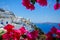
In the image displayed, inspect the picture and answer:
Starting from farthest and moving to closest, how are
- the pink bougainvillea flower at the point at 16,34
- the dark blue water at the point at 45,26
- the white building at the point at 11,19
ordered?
the white building at the point at 11,19, the dark blue water at the point at 45,26, the pink bougainvillea flower at the point at 16,34

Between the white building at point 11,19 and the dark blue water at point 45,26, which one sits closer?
the dark blue water at point 45,26

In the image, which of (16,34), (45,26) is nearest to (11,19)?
(45,26)

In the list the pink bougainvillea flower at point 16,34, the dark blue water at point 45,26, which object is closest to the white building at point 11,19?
the dark blue water at point 45,26

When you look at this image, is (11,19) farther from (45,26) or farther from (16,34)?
(16,34)

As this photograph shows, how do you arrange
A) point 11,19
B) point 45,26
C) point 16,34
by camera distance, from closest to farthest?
point 16,34 < point 45,26 < point 11,19

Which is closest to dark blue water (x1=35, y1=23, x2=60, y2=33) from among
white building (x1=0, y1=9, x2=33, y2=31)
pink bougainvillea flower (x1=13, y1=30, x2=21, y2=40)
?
white building (x1=0, y1=9, x2=33, y2=31)

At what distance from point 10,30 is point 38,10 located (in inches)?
30.6

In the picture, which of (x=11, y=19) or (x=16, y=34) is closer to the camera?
(x=16, y=34)

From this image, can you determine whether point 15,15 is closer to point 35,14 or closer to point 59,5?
point 35,14

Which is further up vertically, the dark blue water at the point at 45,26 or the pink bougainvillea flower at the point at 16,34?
the pink bougainvillea flower at the point at 16,34

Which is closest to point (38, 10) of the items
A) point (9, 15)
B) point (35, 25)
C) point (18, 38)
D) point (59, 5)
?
point (35, 25)

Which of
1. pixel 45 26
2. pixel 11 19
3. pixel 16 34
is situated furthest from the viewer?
pixel 11 19

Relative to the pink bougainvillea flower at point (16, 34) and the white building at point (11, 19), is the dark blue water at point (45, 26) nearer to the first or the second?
the white building at point (11, 19)

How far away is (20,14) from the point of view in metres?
1.99
